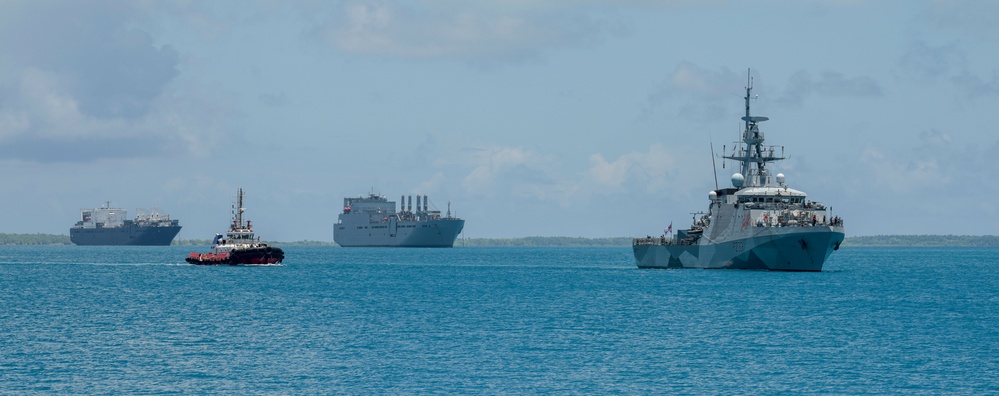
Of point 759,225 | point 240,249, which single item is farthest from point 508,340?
point 240,249

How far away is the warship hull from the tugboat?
165ft

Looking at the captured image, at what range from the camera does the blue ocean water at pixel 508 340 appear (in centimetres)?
3956

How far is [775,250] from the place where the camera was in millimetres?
91188

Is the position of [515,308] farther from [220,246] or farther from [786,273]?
[220,246]

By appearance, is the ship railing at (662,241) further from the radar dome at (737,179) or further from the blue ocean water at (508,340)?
the blue ocean water at (508,340)

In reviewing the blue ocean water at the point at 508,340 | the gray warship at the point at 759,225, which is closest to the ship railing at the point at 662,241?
the gray warship at the point at 759,225

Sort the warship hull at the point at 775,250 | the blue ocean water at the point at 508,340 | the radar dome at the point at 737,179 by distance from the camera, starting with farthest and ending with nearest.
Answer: the radar dome at the point at 737,179
the warship hull at the point at 775,250
the blue ocean water at the point at 508,340

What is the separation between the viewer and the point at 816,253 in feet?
304

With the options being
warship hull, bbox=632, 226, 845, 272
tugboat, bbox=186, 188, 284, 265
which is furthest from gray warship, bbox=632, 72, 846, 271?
tugboat, bbox=186, 188, 284, 265

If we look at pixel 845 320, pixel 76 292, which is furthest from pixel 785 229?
pixel 76 292

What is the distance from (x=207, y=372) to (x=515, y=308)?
1125 inches

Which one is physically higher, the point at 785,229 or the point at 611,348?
the point at 785,229

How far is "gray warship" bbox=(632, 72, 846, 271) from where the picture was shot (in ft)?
297

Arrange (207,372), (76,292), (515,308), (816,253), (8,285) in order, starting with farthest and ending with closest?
(8,285), (816,253), (76,292), (515,308), (207,372)
